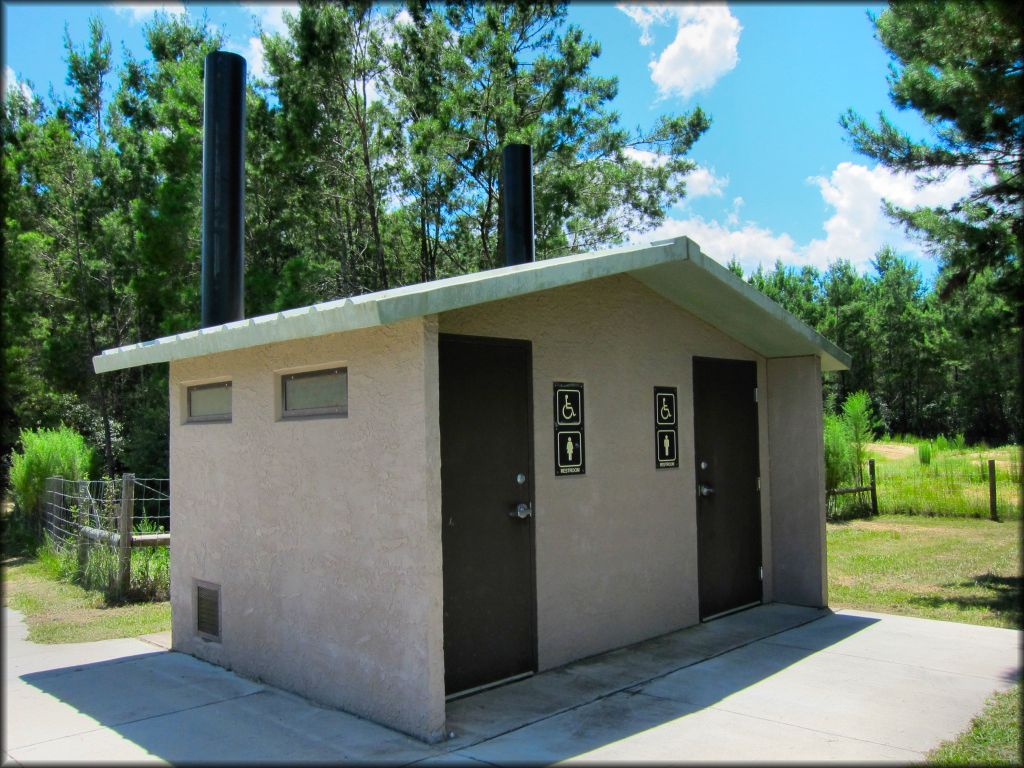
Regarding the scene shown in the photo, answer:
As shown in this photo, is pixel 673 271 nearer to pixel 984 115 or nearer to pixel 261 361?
pixel 261 361

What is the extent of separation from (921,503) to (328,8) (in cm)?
1608

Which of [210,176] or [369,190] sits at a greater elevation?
[369,190]

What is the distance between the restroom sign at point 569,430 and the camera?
6.11 m

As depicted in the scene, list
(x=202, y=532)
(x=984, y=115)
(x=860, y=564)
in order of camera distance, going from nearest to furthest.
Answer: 1. (x=202, y=532)
2. (x=984, y=115)
3. (x=860, y=564)

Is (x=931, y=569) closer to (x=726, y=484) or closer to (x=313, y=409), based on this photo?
(x=726, y=484)

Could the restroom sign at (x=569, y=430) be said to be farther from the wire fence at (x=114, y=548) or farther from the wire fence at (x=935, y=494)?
the wire fence at (x=935, y=494)

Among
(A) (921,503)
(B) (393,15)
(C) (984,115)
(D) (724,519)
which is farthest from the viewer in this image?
(B) (393,15)

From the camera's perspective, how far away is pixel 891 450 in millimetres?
28641

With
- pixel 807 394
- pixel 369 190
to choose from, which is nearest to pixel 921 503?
pixel 807 394

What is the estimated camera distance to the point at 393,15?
61.4 ft

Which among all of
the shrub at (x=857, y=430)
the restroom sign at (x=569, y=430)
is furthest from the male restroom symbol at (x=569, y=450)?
the shrub at (x=857, y=430)

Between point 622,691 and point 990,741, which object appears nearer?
point 990,741

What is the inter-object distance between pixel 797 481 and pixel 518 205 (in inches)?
171

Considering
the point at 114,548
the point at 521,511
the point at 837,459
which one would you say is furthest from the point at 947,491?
the point at 114,548
